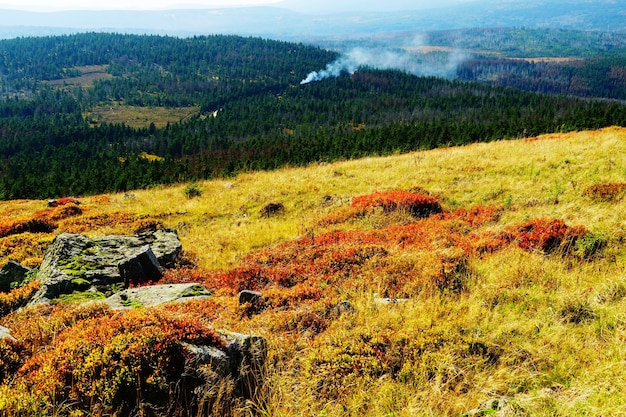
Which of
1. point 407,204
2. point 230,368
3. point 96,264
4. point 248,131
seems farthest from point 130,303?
point 248,131

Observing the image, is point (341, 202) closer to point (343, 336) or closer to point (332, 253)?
point (332, 253)

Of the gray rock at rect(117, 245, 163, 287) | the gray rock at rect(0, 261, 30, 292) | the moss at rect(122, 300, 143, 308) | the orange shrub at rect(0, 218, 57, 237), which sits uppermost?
the moss at rect(122, 300, 143, 308)

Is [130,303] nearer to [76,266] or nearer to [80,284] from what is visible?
[80,284]

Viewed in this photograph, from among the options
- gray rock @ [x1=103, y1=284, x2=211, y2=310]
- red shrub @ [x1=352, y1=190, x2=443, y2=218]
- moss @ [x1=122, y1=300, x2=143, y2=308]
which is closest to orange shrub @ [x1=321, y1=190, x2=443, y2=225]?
red shrub @ [x1=352, y1=190, x2=443, y2=218]

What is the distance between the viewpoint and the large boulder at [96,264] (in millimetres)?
8867

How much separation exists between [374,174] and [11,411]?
845 inches

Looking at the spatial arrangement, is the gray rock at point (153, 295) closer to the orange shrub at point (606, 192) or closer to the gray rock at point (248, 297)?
the gray rock at point (248, 297)

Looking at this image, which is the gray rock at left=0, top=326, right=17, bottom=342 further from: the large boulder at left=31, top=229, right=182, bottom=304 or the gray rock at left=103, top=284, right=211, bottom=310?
the large boulder at left=31, top=229, right=182, bottom=304

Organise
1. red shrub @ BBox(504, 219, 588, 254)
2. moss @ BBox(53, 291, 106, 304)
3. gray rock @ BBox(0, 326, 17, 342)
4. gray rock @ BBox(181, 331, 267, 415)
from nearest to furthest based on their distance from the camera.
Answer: gray rock @ BBox(181, 331, 267, 415)
gray rock @ BBox(0, 326, 17, 342)
moss @ BBox(53, 291, 106, 304)
red shrub @ BBox(504, 219, 588, 254)

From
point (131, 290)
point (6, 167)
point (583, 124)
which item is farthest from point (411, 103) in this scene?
point (131, 290)

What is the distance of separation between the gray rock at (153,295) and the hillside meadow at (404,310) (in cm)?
67

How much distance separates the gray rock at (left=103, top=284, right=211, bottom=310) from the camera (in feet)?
25.2

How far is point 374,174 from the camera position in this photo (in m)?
23.6

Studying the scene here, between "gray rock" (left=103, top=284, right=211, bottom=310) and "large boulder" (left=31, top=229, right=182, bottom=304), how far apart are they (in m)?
1.53
